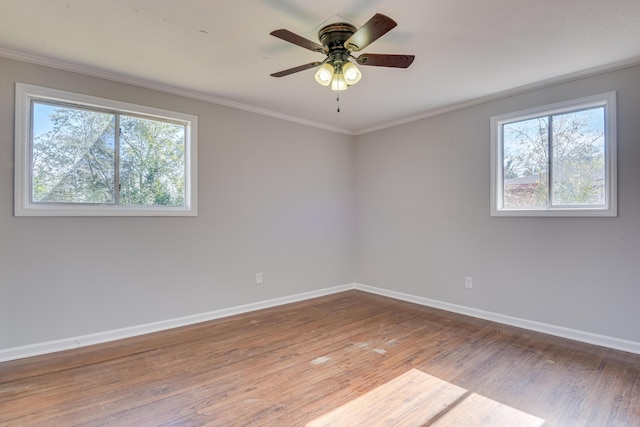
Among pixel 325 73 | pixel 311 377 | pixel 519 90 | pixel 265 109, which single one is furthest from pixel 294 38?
pixel 519 90

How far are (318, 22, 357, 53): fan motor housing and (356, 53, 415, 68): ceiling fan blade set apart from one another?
0.19 meters

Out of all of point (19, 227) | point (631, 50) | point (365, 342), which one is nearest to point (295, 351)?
point (365, 342)

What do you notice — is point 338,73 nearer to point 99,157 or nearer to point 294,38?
point 294,38

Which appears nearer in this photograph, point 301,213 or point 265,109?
point 265,109

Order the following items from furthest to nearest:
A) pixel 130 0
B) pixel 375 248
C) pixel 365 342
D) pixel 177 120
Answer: pixel 375 248 < pixel 177 120 < pixel 365 342 < pixel 130 0

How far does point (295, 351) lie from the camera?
2.83 metres

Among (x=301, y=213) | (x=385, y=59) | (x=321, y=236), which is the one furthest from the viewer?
(x=321, y=236)

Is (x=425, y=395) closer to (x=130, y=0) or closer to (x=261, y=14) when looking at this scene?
(x=261, y=14)

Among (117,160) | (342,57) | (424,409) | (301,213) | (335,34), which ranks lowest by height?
(424,409)

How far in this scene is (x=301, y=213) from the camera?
4.57m

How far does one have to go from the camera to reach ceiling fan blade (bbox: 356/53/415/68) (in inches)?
84.1

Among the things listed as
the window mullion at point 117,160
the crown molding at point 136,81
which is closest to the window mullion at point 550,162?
the crown molding at point 136,81

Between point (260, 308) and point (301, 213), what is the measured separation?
4.58 ft

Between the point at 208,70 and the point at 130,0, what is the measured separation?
993mm
